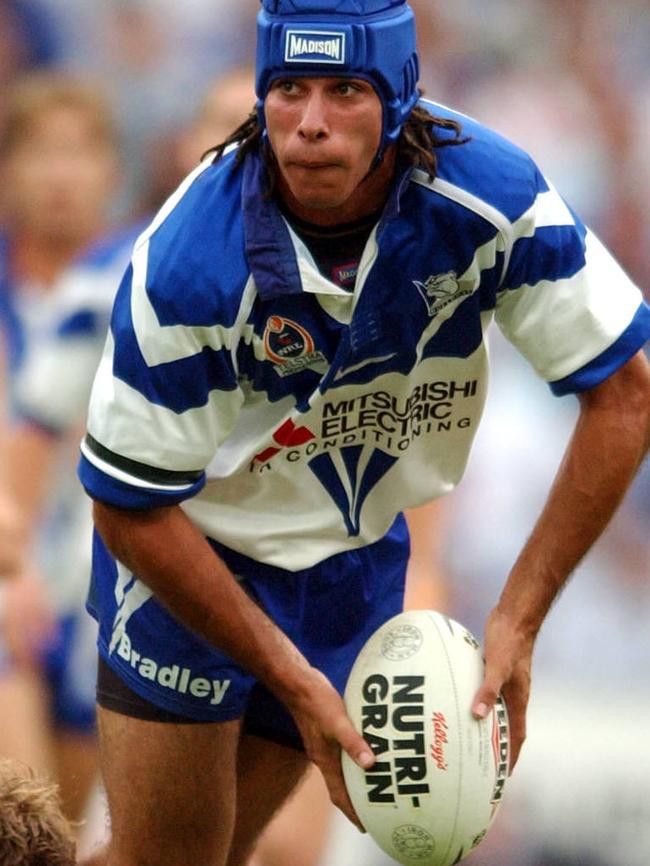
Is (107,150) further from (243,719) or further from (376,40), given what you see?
(376,40)

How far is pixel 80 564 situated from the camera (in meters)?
5.81

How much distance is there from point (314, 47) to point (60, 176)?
3250mm

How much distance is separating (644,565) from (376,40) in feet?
12.7

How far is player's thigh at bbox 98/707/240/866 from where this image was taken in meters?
3.85

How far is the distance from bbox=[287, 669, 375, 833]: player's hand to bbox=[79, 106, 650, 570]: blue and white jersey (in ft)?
1.45

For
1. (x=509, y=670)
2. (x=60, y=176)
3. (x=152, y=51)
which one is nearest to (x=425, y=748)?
(x=509, y=670)

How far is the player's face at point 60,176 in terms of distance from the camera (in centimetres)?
616

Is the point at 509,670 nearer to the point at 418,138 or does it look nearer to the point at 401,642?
the point at 401,642

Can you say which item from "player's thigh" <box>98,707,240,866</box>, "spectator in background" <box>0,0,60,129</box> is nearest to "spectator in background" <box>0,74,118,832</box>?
"spectator in background" <box>0,0,60,129</box>

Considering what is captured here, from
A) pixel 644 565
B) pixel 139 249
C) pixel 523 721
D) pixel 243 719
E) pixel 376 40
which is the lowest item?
pixel 644 565

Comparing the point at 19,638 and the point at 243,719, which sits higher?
the point at 243,719

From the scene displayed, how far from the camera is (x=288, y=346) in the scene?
11.1 feet

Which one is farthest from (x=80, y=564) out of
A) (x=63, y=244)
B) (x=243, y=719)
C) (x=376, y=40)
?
(x=376, y=40)

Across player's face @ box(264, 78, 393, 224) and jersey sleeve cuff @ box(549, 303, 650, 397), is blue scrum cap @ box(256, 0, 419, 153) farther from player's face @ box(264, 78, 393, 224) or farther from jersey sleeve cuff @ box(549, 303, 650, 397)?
jersey sleeve cuff @ box(549, 303, 650, 397)
